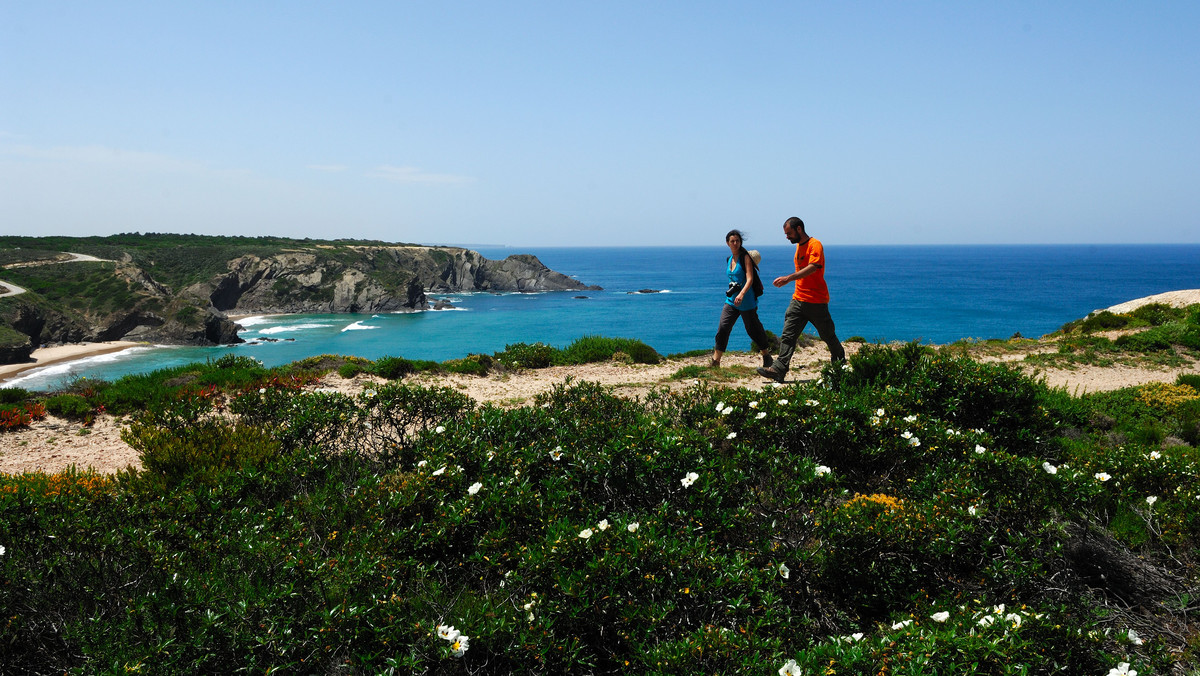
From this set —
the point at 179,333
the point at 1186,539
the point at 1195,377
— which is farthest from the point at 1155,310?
the point at 179,333

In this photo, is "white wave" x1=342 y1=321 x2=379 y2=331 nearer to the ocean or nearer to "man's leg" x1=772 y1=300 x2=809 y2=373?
the ocean

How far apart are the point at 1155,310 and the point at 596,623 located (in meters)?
23.7

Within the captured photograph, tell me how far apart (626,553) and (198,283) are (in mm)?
102647

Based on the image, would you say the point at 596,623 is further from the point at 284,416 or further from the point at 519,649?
the point at 284,416

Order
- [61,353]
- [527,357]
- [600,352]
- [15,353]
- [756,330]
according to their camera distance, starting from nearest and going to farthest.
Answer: [756,330] → [527,357] → [600,352] → [15,353] → [61,353]

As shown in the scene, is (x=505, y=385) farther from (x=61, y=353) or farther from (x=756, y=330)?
(x=61, y=353)

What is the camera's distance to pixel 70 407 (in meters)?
9.28

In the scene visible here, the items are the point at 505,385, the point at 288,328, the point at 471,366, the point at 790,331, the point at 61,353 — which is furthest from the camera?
the point at 288,328

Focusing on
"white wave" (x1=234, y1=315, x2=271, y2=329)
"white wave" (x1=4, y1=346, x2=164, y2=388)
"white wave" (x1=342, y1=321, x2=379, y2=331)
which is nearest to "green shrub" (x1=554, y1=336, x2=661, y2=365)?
"white wave" (x1=4, y1=346, x2=164, y2=388)

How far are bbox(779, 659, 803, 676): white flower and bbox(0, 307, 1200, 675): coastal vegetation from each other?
0.09 metres

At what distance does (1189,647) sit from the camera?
3.13 metres

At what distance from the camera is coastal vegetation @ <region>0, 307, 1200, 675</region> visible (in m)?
2.92

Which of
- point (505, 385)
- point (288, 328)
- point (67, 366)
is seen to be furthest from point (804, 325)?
point (288, 328)

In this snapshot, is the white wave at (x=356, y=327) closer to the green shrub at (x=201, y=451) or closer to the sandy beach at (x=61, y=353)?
the sandy beach at (x=61, y=353)
